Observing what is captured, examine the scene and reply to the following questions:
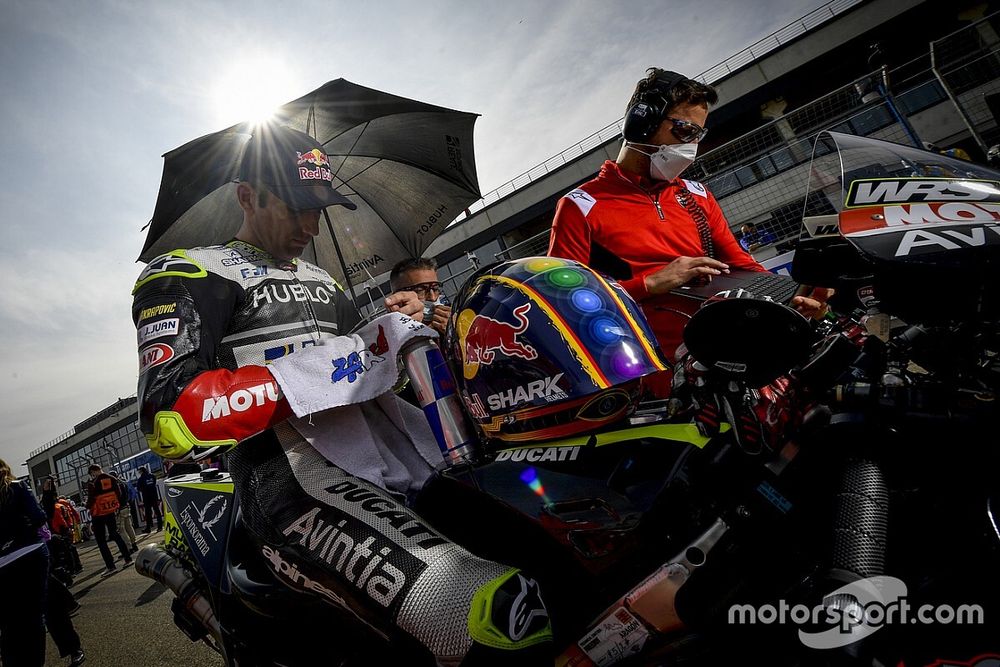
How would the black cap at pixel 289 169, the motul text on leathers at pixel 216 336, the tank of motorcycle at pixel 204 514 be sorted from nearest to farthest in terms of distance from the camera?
the motul text on leathers at pixel 216 336 < the tank of motorcycle at pixel 204 514 < the black cap at pixel 289 169

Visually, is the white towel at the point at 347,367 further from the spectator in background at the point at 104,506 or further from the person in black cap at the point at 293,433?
the spectator in background at the point at 104,506

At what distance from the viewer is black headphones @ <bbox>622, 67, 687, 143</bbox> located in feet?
7.80

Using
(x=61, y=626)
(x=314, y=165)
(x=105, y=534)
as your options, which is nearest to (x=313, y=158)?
(x=314, y=165)

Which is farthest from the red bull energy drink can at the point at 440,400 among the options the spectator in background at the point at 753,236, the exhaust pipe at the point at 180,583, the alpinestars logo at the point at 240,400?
the spectator in background at the point at 753,236

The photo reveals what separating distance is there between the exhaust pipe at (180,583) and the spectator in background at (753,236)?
7994 millimetres

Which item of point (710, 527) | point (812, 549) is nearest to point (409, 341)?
point (710, 527)

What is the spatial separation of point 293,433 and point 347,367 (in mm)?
338

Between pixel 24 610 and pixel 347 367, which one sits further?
pixel 24 610

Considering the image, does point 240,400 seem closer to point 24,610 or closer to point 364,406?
point 364,406

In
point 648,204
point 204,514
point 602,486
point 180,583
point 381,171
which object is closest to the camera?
point 602,486

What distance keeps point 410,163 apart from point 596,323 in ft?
9.44

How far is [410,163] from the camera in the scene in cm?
364

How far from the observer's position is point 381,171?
11.6 ft

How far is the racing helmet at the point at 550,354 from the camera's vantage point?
1.13 m
